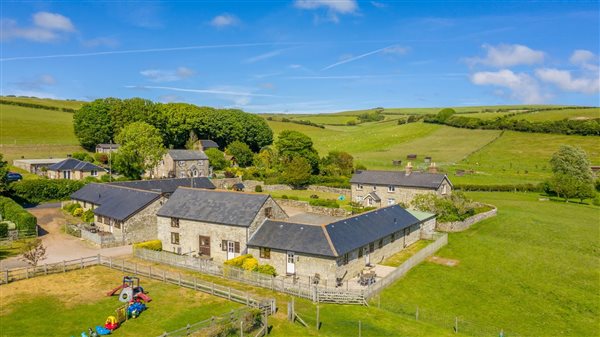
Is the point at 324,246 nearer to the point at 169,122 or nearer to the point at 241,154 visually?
the point at 241,154

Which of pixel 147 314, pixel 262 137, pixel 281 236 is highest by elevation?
pixel 262 137

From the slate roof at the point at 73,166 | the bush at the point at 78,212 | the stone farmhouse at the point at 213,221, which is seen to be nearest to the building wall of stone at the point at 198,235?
the stone farmhouse at the point at 213,221

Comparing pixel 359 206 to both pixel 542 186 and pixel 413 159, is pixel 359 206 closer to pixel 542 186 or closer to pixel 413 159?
pixel 542 186

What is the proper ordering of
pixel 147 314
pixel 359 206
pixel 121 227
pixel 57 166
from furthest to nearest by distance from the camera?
pixel 57 166 < pixel 359 206 < pixel 121 227 < pixel 147 314

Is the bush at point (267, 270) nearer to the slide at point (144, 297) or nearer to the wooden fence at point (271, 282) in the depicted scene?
the wooden fence at point (271, 282)

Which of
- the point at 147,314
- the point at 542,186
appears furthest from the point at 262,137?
the point at 147,314

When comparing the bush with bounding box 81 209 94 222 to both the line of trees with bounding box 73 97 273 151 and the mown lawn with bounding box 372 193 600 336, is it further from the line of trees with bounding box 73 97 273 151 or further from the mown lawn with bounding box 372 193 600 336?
the line of trees with bounding box 73 97 273 151

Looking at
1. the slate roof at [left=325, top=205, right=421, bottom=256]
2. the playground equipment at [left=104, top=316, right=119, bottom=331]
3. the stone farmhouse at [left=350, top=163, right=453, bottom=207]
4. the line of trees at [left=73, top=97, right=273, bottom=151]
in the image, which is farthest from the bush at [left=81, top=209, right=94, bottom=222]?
the line of trees at [left=73, top=97, right=273, bottom=151]

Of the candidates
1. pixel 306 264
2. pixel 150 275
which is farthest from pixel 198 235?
pixel 306 264
